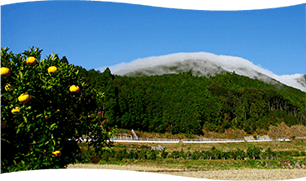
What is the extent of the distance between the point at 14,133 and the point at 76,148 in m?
1.21

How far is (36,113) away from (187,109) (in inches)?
1342

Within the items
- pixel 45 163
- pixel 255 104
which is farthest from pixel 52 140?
pixel 255 104

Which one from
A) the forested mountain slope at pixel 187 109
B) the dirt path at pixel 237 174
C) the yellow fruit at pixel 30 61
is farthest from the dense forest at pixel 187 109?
the yellow fruit at pixel 30 61

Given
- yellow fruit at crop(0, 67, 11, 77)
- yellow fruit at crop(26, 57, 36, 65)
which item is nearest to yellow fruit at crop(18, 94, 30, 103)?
yellow fruit at crop(0, 67, 11, 77)

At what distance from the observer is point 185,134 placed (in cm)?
3400

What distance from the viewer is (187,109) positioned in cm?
3762

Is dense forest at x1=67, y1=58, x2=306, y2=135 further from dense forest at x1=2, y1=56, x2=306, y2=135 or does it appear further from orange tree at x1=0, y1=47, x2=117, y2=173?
orange tree at x1=0, y1=47, x2=117, y2=173

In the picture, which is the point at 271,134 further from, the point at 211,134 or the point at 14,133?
the point at 14,133

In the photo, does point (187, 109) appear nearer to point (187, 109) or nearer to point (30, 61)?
point (187, 109)

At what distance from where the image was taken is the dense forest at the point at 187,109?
32.2 metres

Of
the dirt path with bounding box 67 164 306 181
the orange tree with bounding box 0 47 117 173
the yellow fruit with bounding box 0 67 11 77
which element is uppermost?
the yellow fruit with bounding box 0 67 11 77

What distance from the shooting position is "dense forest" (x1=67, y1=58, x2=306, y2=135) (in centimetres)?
3219

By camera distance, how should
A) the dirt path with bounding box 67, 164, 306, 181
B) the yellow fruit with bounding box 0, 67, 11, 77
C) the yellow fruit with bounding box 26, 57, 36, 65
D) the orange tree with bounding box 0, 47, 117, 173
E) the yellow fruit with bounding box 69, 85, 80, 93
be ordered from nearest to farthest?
1. the yellow fruit with bounding box 0, 67, 11, 77
2. the orange tree with bounding box 0, 47, 117, 173
3. the yellow fruit with bounding box 26, 57, 36, 65
4. the yellow fruit with bounding box 69, 85, 80, 93
5. the dirt path with bounding box 67, 164, 306, 181

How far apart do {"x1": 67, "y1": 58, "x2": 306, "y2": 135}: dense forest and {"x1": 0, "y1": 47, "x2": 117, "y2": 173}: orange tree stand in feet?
77.9
